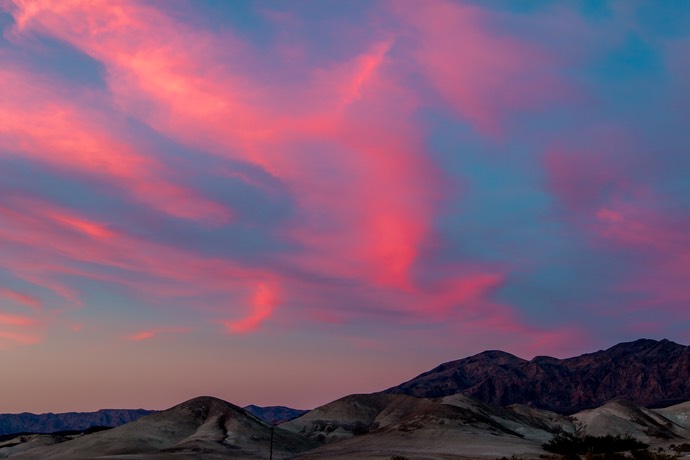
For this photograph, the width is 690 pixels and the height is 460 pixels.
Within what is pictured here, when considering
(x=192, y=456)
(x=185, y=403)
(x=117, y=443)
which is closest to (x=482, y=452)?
(x=192, y=456)

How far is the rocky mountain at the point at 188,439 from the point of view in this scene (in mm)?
108312

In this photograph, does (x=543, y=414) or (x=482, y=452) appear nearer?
(x=482, y=452)

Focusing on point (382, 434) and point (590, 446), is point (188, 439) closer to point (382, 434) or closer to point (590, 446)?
point (382, 434)

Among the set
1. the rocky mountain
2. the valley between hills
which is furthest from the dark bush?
the rocky mountain

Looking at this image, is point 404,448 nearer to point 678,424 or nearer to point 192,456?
point 192,456

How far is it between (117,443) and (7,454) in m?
38.0

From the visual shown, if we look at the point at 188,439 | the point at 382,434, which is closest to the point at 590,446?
the point at 382,434

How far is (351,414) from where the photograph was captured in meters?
171

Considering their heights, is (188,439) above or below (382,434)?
above

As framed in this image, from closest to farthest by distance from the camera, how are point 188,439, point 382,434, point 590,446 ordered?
1. point 590,446
2. point 188,439
3. point 382,434

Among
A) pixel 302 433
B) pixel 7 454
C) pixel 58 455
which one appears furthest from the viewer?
pixel 302 433

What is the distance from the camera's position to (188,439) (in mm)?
120312

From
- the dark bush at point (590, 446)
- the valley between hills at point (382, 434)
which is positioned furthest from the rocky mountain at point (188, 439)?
the dark bush at point (590, 446)

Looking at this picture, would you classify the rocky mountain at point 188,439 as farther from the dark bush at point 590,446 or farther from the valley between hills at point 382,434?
the dark bush at point 590,446
